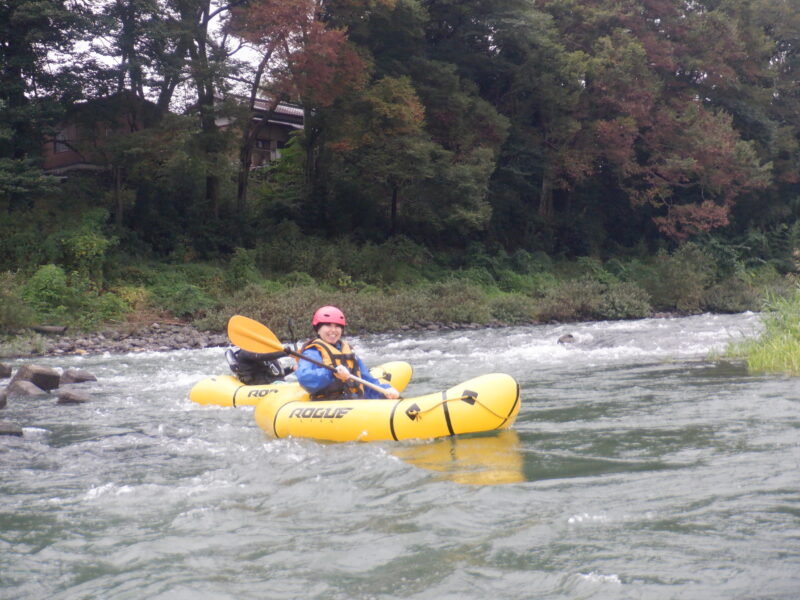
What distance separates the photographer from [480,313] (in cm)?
1741

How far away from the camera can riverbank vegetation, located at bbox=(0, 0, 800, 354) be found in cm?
1630

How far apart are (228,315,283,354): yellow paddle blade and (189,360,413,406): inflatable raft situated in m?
0.35

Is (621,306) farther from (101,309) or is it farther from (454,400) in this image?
(454,400)

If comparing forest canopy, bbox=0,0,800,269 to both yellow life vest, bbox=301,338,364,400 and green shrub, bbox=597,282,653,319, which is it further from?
yellow life vest, bbox=301,338,364,400

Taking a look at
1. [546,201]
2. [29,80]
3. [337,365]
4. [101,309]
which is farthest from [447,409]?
[546,201]

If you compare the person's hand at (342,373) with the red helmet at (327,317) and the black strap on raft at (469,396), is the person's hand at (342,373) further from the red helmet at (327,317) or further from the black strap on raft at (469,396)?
the black strap on raft at (469,396)

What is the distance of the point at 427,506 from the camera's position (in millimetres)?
4020

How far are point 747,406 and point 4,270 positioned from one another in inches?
540

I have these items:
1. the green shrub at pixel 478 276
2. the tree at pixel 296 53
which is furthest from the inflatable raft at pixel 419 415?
the green shrub at pixel 478 276

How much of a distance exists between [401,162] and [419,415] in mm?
14033


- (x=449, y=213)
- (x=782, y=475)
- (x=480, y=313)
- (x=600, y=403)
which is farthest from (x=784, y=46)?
(x=782, y=475)

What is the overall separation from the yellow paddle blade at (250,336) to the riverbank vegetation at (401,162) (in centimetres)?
702

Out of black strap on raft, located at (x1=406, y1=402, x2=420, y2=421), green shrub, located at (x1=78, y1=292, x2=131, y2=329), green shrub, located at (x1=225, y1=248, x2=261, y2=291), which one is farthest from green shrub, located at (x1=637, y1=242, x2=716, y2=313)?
black strap on raft, located at (x1=406, y1=402, x2=420, y2=421)

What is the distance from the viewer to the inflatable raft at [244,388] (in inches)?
292
